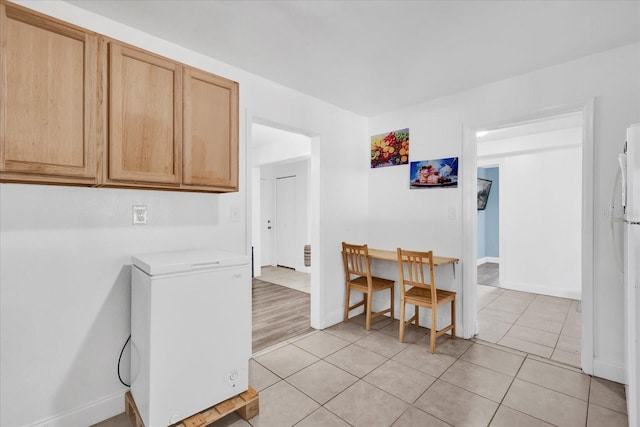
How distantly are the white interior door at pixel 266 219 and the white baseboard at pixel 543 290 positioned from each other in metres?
4.58

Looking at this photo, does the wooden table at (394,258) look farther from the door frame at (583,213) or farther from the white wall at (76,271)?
the white wall at (76,271)

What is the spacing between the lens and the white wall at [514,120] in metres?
2.21

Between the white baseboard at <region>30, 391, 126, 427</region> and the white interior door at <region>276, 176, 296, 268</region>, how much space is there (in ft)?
14.8

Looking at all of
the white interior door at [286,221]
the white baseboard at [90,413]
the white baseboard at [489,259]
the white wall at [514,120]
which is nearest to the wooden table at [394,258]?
the white wall at [514,120]

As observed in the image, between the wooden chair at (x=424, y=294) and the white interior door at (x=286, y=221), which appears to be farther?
the white interior door at (x=286, y=221)

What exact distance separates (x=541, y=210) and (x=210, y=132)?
498 centimetres

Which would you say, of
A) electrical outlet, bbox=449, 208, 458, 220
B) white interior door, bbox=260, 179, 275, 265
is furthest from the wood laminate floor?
electrical outlet, bbox=449, 208, 458, 220

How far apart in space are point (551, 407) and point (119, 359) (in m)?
2.83

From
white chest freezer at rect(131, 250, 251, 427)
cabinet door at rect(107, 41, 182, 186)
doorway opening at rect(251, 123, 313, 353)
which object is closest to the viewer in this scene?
white chest freezer at rect(131, 250, 251, 427)

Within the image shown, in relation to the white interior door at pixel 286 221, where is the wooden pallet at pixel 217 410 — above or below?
below

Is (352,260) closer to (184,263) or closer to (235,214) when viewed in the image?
(235,214)

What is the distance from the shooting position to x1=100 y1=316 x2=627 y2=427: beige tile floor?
1.82 meters

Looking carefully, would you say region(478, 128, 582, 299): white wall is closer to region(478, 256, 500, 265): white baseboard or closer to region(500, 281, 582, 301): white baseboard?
region(500, 281, 582, 301): white baseboard

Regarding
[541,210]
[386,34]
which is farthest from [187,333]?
[541,210]
